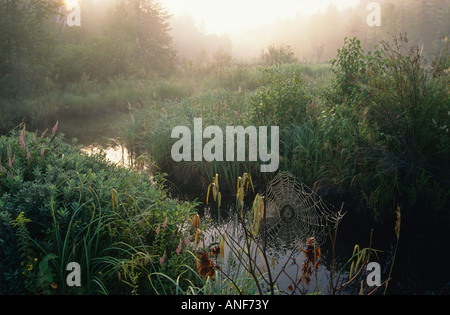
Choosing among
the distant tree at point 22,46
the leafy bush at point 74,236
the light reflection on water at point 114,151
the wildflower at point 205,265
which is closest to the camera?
the wildflower at point 205,265

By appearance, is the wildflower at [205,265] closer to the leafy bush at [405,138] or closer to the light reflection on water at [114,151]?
the leafy bush at [405,138]

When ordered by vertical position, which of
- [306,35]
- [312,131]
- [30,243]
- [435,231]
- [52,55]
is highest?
[306,35]

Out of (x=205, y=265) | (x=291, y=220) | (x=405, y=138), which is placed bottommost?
(x=291, y=220)

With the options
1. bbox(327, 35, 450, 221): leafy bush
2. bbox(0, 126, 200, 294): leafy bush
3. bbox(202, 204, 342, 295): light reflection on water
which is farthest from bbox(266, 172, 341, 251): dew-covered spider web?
bbox(0, 126, 200, 294): leafy bush

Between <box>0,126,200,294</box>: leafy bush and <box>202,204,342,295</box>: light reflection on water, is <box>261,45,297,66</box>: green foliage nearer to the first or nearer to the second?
<box>202,204,342,295</box>: light reflection on water

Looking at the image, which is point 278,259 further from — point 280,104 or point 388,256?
point 280,104

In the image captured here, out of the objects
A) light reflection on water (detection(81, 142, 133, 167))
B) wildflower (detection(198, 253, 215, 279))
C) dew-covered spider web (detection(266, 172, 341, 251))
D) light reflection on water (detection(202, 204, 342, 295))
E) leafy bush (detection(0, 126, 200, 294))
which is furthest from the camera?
light reflection on water (detection(81, 142, 133, 167))

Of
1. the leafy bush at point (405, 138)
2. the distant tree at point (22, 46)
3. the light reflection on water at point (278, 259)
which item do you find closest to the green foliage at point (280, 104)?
the leafy bush at point (405, 138)

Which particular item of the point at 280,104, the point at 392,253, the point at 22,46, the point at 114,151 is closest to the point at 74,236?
the point at 392,253

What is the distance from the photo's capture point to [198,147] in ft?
20.8
